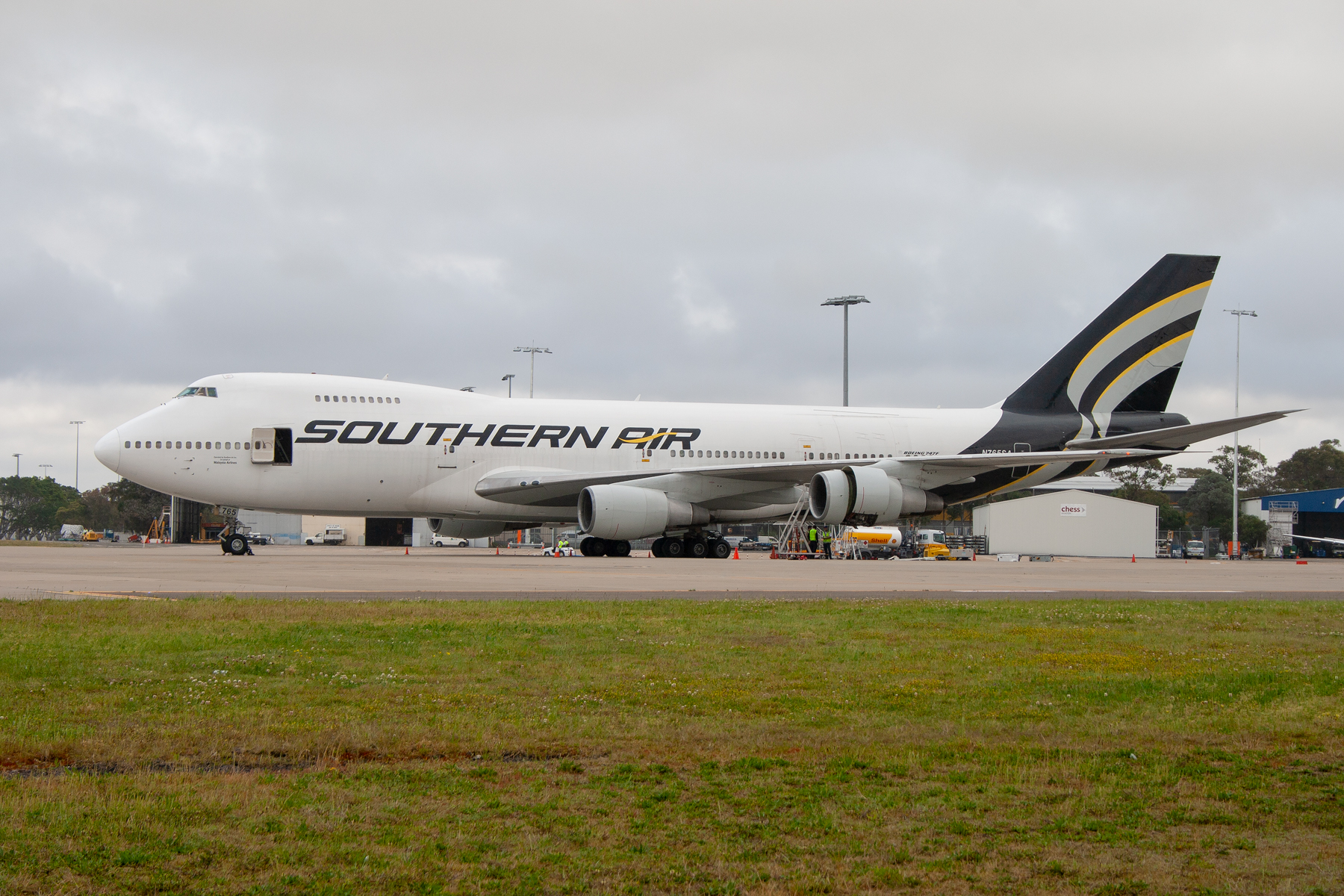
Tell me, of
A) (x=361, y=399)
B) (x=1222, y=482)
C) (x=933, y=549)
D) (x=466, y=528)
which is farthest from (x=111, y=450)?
(x=1222, y=482)

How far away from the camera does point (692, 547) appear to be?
32.7m

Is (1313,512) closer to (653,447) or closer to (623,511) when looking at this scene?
(653,447)

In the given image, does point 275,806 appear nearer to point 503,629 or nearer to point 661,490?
point 503,629

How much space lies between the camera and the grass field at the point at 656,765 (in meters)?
4.10

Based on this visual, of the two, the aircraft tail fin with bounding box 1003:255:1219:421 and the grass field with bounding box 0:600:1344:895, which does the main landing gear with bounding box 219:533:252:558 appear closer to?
the grass field with bounding box 0:600:1344:895

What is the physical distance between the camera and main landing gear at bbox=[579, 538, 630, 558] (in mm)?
31703

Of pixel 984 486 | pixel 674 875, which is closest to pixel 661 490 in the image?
pixel 984 486

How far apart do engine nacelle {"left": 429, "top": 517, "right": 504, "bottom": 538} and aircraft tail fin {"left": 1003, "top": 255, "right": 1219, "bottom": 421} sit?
1627 centimetres

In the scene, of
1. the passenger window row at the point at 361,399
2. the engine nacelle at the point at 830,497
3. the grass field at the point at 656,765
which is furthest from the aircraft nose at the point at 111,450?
the grass field at the point at 656,765

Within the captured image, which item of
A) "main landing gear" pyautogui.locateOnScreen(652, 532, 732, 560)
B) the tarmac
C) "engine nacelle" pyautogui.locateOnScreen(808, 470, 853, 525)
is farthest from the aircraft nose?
"engine nacelle" pyautogui.locateOnScreen(808, 470, 853, 525)

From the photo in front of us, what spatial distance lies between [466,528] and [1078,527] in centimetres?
3764

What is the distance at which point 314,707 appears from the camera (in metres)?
6.79

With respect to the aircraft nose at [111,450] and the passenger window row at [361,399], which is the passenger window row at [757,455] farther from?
the aircraft nose at [111,450]

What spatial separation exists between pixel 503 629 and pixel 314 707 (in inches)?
156
